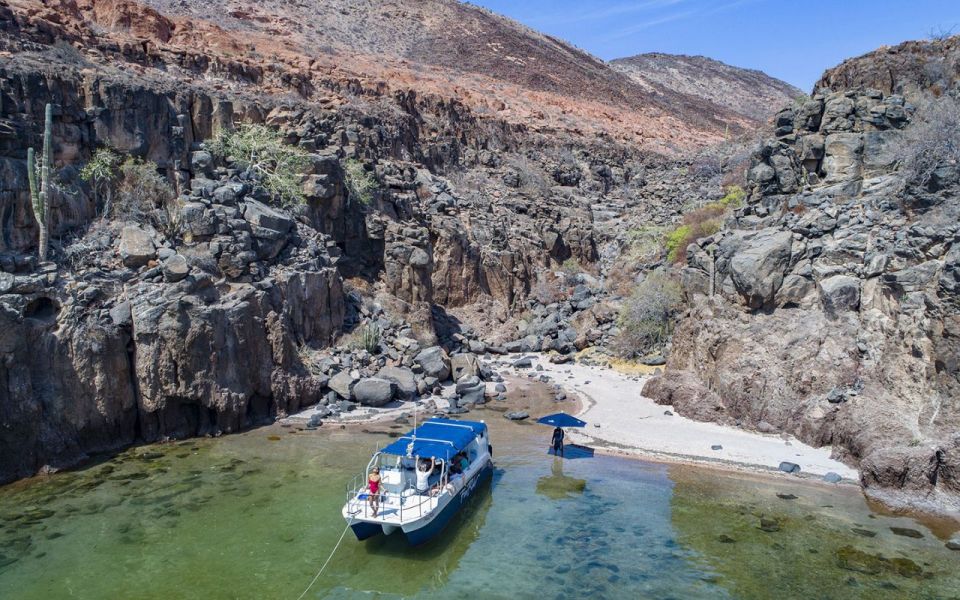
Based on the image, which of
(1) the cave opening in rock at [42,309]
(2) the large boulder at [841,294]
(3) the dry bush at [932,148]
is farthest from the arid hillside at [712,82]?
(1) the cave opening in rock at [42,309]

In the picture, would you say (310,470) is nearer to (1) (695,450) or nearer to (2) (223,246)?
(2) (223,246)

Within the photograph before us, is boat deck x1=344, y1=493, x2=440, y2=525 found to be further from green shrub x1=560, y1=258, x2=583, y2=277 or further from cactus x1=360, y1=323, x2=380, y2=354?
green shrub x1=560, y1=258, x2=583, y2=277

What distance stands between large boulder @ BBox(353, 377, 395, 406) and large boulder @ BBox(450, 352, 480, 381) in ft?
13.7

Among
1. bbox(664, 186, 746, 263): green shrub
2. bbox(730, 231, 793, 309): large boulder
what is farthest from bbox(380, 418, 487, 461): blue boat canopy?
bbox(664, 186, 746, 263): green shrub

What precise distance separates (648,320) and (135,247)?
70.9ft

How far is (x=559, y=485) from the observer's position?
56.2 ft

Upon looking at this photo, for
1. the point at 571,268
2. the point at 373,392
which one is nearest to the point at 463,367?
the point at 373,392

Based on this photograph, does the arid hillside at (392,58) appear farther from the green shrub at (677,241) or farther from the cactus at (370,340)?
the green shrub at (677,241)

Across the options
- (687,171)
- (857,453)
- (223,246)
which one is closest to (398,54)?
(687,171)

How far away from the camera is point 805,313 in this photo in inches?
833

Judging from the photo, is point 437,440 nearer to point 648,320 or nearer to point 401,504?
point 401,504

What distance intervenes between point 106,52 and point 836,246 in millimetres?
30939

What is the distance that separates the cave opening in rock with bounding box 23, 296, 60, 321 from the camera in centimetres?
1709

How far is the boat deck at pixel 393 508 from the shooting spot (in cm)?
1288
